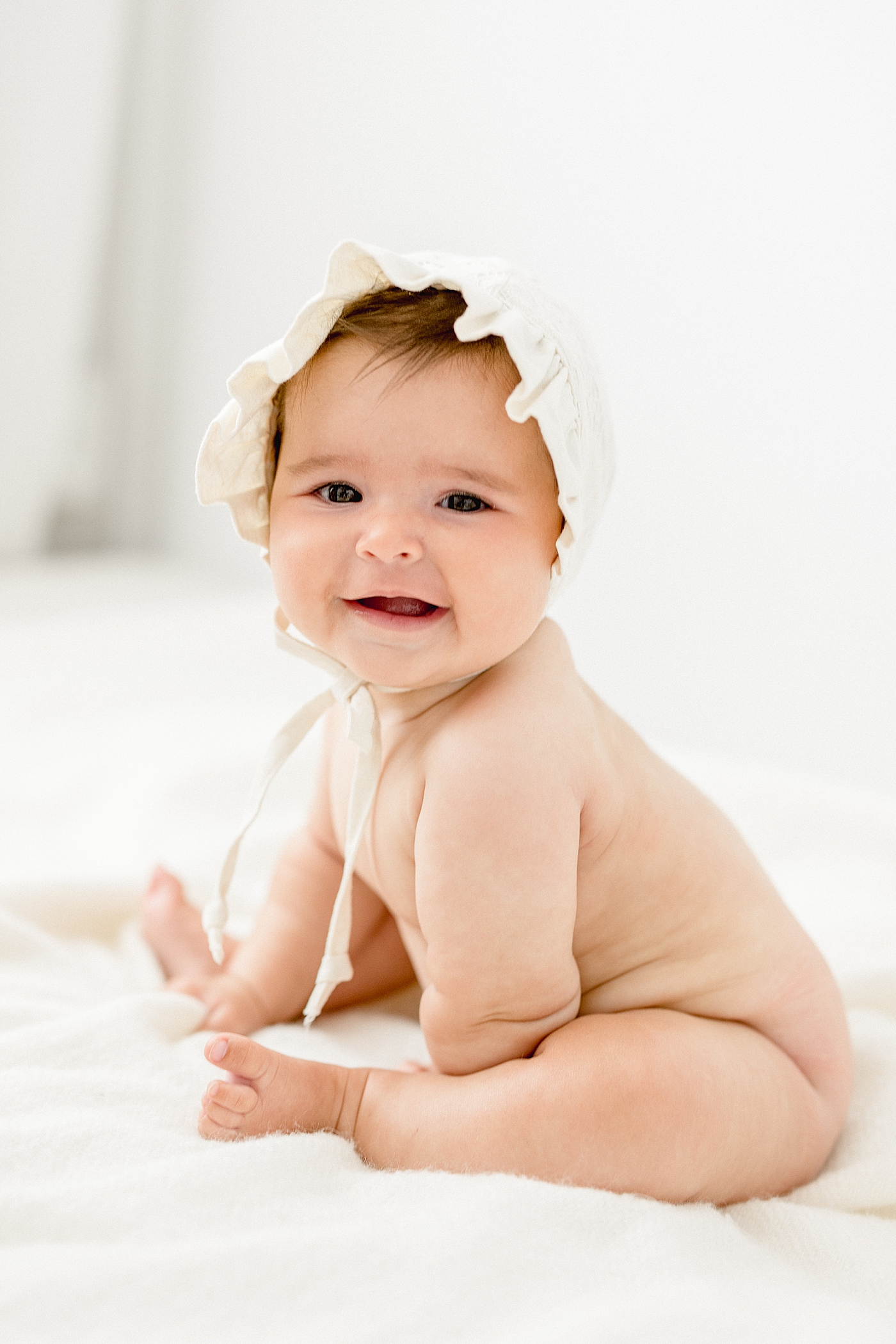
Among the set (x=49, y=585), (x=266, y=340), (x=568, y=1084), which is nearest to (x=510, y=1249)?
(x=568, y=1084)

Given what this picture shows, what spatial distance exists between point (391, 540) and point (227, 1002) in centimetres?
42

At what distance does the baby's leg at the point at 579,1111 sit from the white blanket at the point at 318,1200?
3 cm

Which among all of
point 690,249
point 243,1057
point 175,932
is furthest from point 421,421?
point 690,249

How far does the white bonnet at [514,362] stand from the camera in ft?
2.47

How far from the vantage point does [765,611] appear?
1.82 meters

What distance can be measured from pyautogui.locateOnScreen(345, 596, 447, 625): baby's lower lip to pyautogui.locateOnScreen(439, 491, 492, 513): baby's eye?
59mm

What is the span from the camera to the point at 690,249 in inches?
70.8

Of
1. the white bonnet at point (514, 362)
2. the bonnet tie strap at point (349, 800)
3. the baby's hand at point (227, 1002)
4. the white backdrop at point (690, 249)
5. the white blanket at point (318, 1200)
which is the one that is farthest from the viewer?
the white backdrop at point (690, 249)

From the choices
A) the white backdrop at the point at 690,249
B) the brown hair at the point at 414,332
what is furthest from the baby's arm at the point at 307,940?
the white backdrop at the point at 690,249

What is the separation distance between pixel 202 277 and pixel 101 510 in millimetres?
495

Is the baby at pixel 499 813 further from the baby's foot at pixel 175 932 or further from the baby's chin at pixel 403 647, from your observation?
the baby's foot at pixel 175 932

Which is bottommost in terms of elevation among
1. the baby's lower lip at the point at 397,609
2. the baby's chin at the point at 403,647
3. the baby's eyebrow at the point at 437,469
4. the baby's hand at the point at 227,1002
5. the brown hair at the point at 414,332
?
the baby's hand at the point at 227,1002

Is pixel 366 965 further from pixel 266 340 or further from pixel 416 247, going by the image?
pixel 266 340

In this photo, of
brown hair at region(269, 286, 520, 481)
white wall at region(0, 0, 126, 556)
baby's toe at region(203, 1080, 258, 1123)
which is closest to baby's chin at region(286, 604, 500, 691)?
brown hair at region(269, 286, 520, 481)
